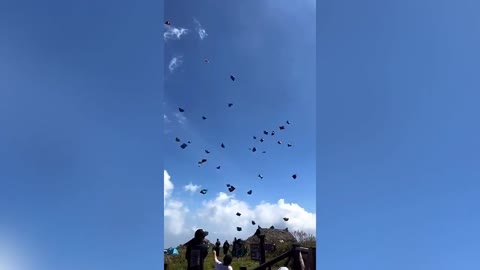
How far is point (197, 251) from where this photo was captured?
416 centimetres

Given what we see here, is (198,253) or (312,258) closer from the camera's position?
(198,253)

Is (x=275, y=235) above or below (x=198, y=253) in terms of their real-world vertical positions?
above

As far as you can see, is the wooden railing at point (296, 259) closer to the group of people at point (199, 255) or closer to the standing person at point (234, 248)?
the group of people at point (199, 255)

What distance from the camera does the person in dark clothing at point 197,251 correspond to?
4.14 m

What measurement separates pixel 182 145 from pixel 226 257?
1125mm

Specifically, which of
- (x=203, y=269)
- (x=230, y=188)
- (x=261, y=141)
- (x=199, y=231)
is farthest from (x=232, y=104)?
(x=203, y=269)

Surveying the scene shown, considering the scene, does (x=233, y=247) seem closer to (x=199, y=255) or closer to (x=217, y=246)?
(x=217, y=246)

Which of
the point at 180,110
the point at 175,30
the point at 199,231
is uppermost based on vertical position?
the point at 175,30

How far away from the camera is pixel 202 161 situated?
4.51m

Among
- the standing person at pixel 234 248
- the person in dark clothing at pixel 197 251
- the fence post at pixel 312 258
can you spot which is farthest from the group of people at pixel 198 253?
the fence post at pixel 312 258

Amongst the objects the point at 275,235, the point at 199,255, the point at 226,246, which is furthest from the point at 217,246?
the point at 275,235

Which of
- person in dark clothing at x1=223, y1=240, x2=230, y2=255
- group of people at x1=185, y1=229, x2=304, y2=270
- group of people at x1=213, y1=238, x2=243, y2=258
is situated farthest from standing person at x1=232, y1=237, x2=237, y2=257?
group of people at x1=185, y1=229, x2=304, y2=270

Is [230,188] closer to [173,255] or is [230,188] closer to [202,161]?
[202,161]

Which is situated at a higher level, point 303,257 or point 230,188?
point 230,188
